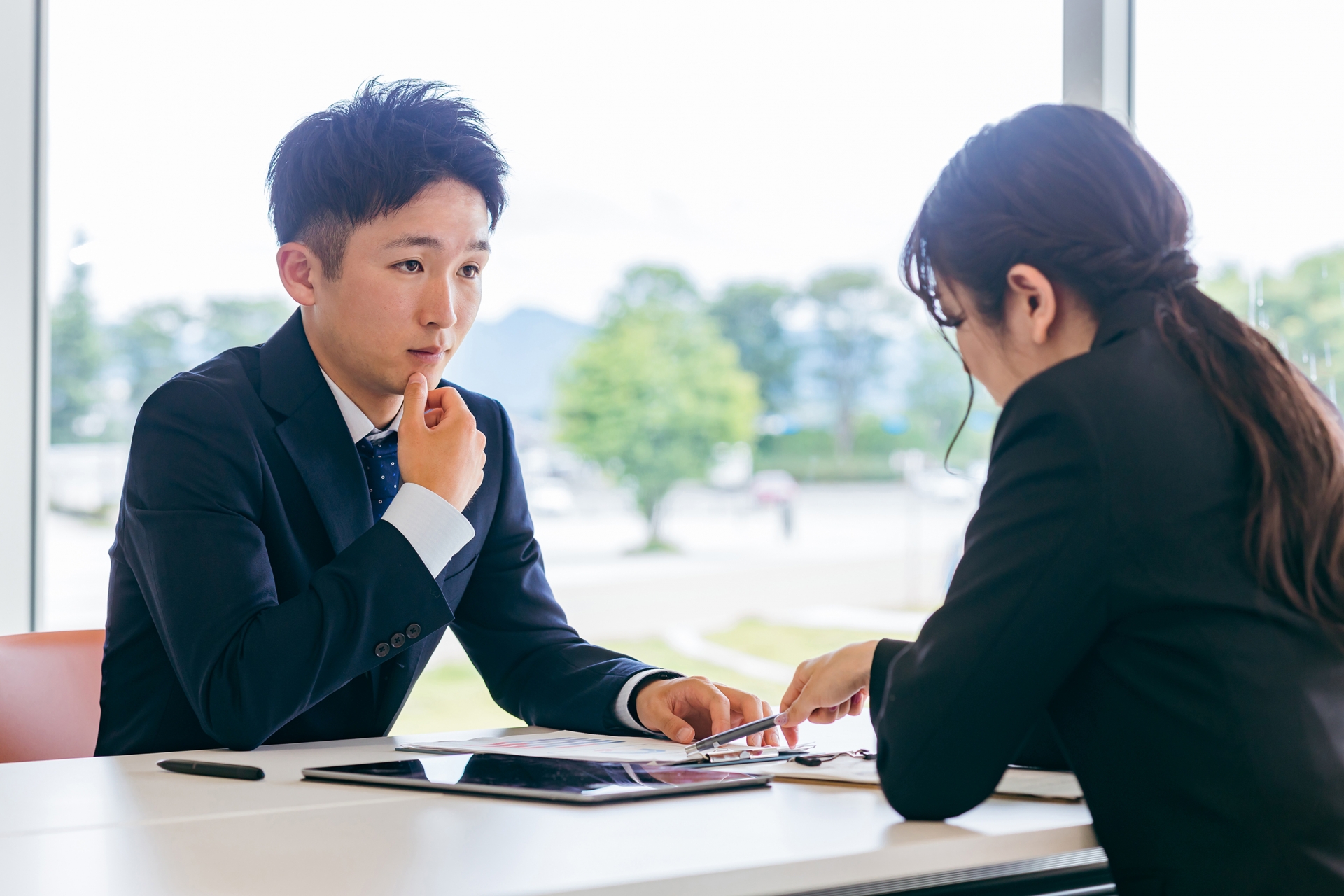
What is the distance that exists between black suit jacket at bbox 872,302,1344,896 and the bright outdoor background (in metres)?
1.51

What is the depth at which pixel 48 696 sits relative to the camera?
1.53 m

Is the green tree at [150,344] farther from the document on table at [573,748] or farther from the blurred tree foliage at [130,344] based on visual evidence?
the document on table at [573,748]

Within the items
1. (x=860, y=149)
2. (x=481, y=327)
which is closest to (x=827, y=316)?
(x=860, y=149)

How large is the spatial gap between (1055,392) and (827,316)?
8651mm

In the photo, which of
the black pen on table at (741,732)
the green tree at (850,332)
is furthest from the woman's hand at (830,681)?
the green tree at (850,332)

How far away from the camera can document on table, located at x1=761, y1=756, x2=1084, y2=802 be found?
3.14 feet

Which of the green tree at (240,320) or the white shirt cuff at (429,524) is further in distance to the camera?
the green tree at (240,320)

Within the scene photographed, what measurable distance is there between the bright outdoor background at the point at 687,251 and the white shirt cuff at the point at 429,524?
1480mm

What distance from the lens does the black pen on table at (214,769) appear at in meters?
1.03

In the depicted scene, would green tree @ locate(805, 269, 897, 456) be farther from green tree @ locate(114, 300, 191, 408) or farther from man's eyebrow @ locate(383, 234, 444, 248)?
man's eyebrow @ locate(383, 234, 444, 248)

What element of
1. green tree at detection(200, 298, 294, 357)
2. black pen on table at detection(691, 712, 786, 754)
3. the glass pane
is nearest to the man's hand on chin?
black pen on table at detection(691, 712, 786, 754)

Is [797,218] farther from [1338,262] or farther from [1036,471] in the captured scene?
[1036,471]

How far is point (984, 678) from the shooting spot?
32.8 inches

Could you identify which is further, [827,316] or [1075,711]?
[827,316]
